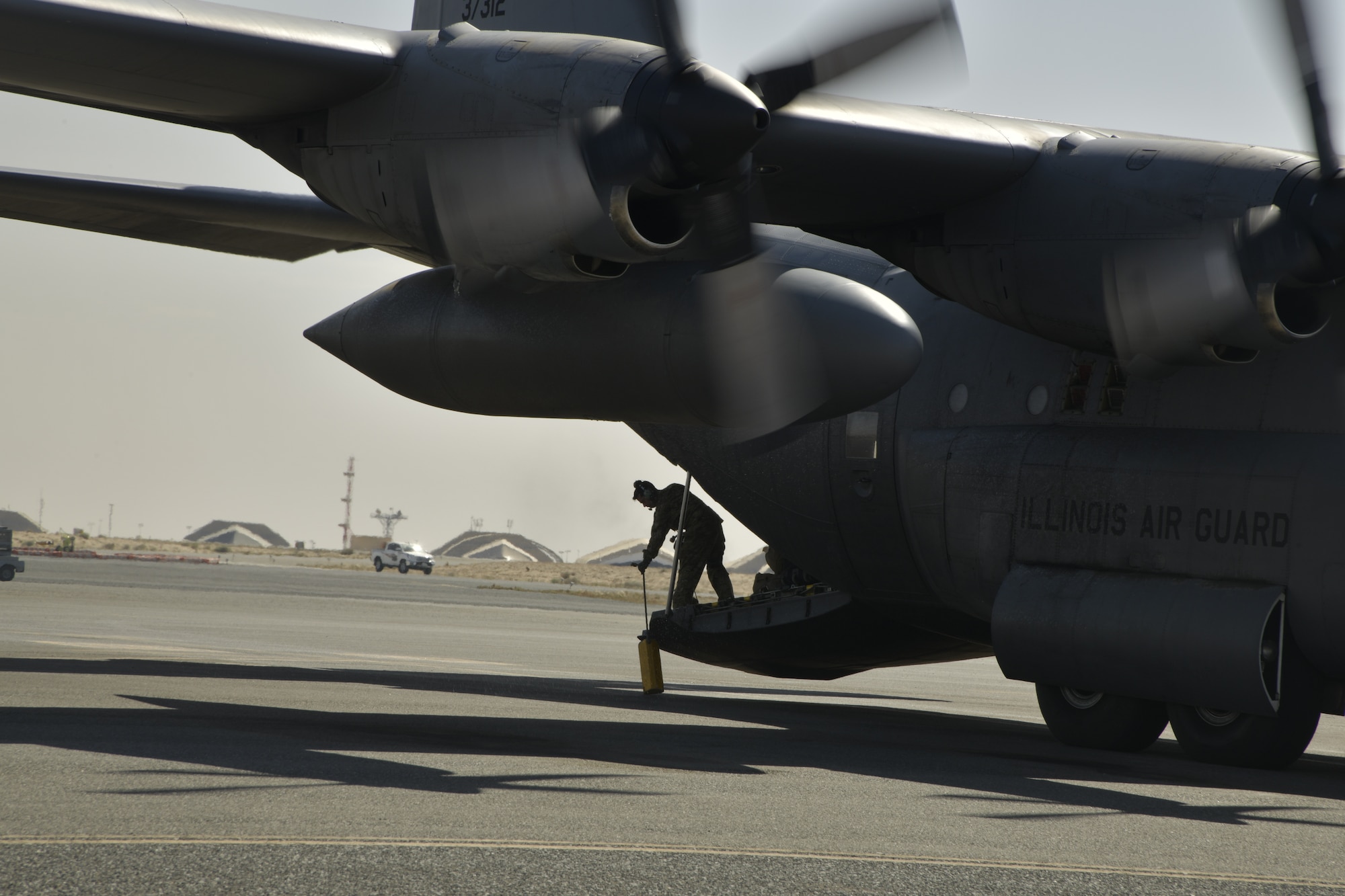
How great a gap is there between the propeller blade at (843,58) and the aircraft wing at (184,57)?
9.41 feet

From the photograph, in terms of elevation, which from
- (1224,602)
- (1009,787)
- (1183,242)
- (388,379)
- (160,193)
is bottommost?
(1009,787)

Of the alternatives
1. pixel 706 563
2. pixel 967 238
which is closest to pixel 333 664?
pixel 706 563

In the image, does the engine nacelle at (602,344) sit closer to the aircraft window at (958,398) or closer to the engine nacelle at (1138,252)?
the engine nacelle at (1138,252)

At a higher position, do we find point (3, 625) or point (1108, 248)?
point (1108, 248)

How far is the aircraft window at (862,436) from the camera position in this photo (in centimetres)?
1391

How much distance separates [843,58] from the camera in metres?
10.5

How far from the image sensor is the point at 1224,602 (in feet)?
35.4

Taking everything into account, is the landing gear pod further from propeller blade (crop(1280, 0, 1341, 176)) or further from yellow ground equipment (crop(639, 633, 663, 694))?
yellow ground equipment (crop(639, 633, 663, 694))

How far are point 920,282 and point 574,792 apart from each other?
6.40 m

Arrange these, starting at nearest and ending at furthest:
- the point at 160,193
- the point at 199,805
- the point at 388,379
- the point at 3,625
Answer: the point at 199,805, the point at 388,379, the point at 160,193, the point at 3,625

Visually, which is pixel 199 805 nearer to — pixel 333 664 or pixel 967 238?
pixel 967 238

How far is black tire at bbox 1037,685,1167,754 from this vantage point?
12016mm

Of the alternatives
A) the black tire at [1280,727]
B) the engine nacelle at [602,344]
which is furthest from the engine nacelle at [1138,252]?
the black tire at [1280,727]

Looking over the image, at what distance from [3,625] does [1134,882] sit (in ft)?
62.8
